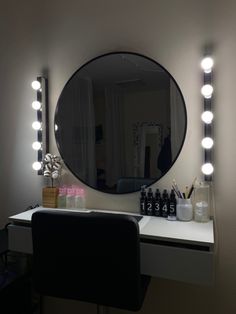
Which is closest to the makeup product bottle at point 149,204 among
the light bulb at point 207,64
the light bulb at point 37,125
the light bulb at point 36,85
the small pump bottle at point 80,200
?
the small pump bottle at point 80,200

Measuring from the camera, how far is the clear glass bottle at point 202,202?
130cm

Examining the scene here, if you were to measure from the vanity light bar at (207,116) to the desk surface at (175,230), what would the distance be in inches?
10.1

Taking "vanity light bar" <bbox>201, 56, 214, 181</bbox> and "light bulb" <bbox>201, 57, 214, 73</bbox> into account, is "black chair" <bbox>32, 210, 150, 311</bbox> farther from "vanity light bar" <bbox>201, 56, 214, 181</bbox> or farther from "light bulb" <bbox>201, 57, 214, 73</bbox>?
"light bulb" <bbox>201, 57, 214, 73</bbox>

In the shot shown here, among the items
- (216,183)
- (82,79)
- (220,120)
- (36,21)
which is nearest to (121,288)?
(216,183)

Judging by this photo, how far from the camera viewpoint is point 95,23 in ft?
5.16

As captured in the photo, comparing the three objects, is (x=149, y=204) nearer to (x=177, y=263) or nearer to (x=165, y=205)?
(x=165, y=205)

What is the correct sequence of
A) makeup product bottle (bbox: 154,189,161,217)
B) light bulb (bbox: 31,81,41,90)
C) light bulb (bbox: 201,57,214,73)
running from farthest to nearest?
light bulb (bbox: 31,81,41,90), makeup product bottle (bbox: 154,189,161,217), light bulb (bbox: 201,57,214,73)

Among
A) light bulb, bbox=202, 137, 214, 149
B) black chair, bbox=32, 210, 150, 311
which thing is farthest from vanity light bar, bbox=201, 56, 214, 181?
black chair, bbox=32, 210, 150, 311

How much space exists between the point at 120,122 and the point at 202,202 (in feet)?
2.06

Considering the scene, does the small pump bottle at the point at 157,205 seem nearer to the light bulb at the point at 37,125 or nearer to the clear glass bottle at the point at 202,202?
the clear glass bottle at the point at 202,202

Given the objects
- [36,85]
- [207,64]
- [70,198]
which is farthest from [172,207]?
[36,85]

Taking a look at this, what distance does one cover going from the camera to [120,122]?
152 centimetres

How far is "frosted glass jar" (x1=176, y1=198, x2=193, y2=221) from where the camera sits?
1321 millimetres

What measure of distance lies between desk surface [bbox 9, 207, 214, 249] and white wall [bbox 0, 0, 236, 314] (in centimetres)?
18
